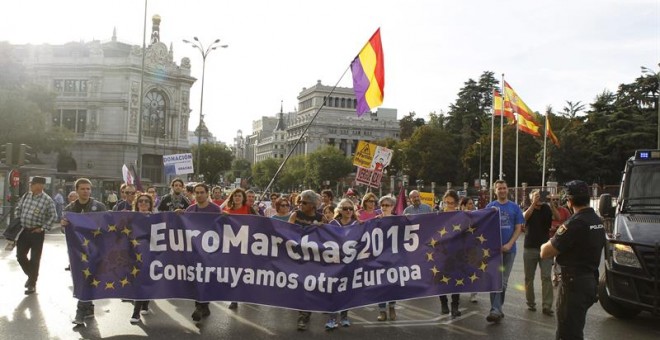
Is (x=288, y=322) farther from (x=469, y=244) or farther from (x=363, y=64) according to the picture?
(x=363, y=64)

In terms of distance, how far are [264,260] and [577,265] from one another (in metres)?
3.73

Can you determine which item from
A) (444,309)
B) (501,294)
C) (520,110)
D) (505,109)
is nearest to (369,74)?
(444,309)

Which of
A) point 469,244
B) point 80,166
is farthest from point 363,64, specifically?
point 80,166

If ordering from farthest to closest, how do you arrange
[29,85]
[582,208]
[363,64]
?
[29,85] → [363,64] → [582,208]

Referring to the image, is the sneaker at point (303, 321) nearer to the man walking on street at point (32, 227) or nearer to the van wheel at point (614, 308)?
the van wheel at point (614, 308)

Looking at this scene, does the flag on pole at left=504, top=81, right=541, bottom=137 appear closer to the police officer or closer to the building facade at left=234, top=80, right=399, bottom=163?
the police officer

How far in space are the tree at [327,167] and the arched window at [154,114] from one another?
1388 inches

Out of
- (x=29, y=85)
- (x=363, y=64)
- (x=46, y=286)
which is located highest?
(x=29, y=85)

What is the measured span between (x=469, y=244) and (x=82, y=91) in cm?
7255

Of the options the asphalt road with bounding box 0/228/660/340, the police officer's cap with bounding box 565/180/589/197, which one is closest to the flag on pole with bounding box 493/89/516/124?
the asphalt road with bounding box 0/228/660/340

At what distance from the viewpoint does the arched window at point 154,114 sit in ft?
244

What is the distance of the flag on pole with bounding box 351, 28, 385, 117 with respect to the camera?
14.1 metres

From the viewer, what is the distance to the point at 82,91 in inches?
2854

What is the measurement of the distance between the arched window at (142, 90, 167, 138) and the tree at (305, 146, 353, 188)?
35258 millimetres
